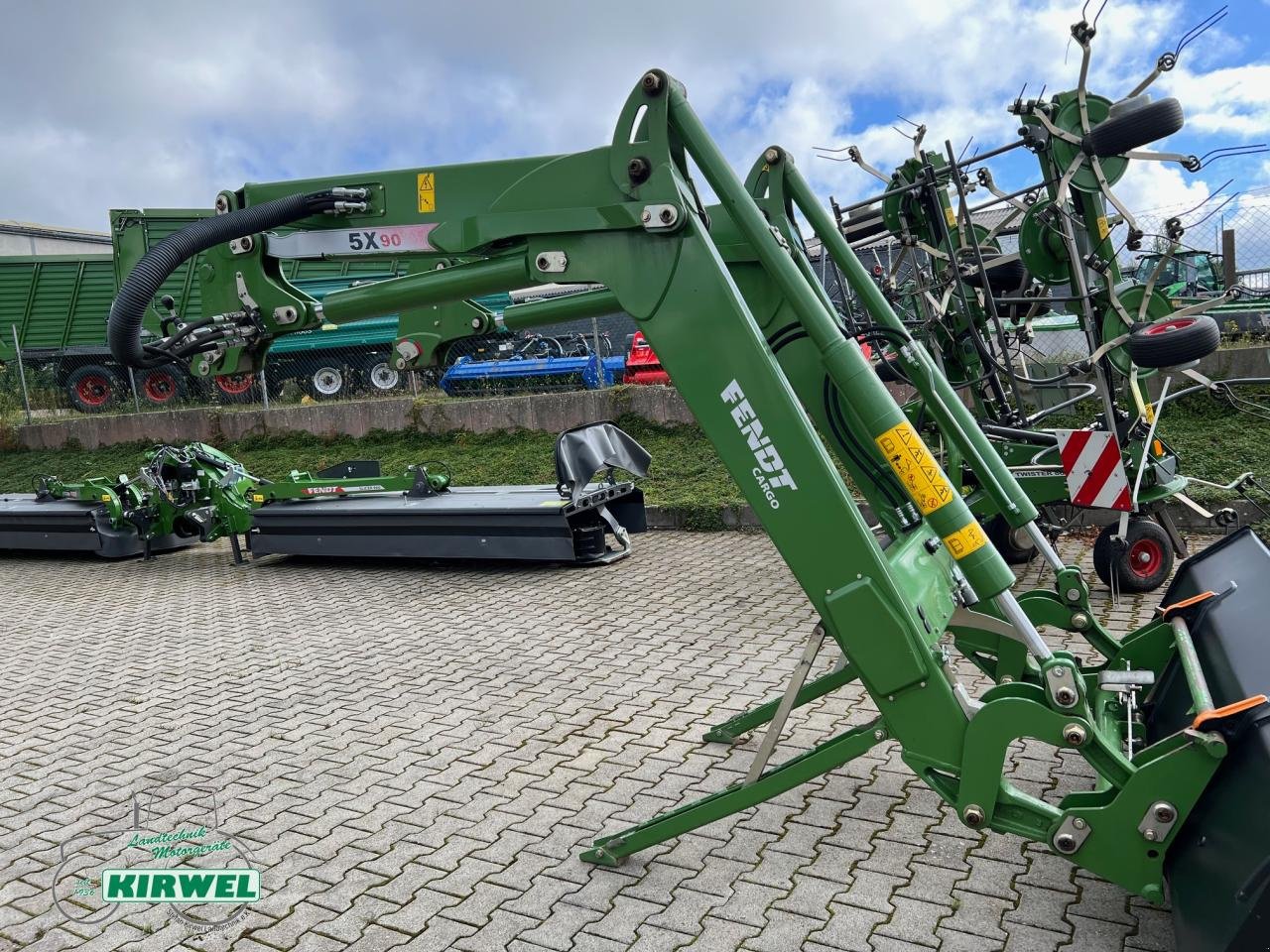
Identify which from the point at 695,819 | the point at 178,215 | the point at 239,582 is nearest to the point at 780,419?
the point at 695,819

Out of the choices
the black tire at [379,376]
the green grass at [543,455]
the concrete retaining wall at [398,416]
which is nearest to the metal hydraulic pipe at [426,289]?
the green grass at [543,455]

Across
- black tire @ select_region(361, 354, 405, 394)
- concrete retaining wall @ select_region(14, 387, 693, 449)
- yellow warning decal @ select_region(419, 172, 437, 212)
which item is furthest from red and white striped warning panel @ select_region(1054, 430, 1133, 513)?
black tire @ select_region(361, 354, 405, 394)

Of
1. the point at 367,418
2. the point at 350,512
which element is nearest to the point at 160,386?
the point at 367,418

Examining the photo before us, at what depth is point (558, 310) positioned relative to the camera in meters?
3.67

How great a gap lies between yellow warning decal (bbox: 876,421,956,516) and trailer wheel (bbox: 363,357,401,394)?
42.5 feet

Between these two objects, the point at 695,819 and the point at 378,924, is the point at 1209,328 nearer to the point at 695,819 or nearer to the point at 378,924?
the point at 695,819

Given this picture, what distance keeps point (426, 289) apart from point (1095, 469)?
457cm

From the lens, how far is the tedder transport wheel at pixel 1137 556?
6.13m

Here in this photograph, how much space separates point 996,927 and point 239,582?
7.61m

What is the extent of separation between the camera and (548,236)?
121 inches

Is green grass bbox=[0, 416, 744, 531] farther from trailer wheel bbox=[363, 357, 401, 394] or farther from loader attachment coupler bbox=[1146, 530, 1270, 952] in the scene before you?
loader attachment coupler bbox=[1146, 530, 1270, 952]

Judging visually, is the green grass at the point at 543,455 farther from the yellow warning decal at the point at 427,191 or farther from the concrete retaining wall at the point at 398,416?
the yellow warning decal at the point at 427,191

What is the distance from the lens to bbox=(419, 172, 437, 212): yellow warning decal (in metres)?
3.22

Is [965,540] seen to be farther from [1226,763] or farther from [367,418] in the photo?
[367,418]
